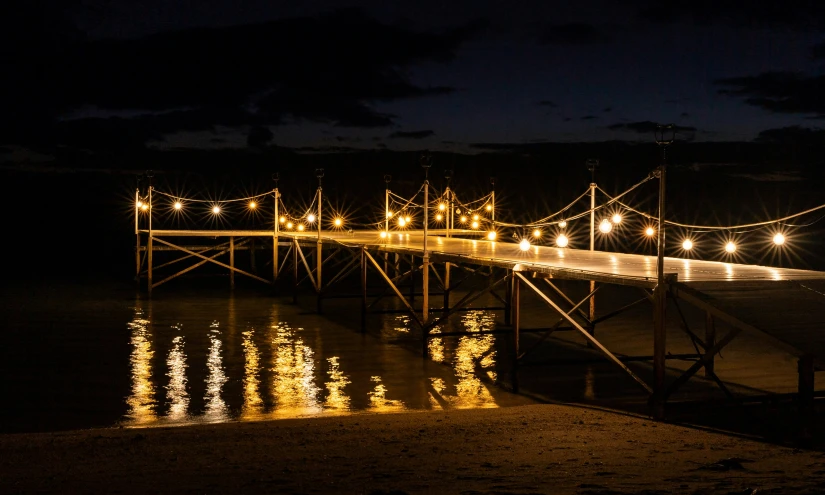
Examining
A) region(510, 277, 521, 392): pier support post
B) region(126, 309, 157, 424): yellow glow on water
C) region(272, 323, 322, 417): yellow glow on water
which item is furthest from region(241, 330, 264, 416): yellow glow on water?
region(510, 277, 521, 392): pier support post

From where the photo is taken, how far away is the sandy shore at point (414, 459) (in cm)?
723

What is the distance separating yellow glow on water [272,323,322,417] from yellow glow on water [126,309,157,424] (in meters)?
1.65

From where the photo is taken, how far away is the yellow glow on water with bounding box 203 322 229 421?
11.8 m

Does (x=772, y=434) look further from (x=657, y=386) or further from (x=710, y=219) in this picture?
(x=710, y=219)

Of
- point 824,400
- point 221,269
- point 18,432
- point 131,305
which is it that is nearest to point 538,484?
point 824,400

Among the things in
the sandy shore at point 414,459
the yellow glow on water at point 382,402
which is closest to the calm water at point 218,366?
the yellow glow on water at point 382,402

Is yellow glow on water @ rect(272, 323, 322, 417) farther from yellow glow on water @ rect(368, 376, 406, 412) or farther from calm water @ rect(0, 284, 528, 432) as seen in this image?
yellow glow on water @ rect(368, 376, 406, 412)

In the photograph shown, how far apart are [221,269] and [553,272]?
24922 mm

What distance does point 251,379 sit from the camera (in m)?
14.2

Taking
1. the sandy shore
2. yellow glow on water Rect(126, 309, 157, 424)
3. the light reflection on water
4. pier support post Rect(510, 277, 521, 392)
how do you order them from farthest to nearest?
pier support post Rect(510, 277, 521, 392) < the light reflection on water < yellow glow on water Rect(126, 309, 157, 424) < the sandy shore

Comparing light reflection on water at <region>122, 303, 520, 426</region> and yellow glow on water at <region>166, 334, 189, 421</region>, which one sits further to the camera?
light reflection on water at <region>122, 303, 520, 426</region>

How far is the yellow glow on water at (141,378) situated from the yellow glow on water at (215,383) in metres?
0.71

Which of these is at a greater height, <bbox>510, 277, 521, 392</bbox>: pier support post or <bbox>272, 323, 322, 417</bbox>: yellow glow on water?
<bbox>510, 277, 521, 392</bbox>: pier support post

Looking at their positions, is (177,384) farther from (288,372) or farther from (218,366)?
(288,372)
